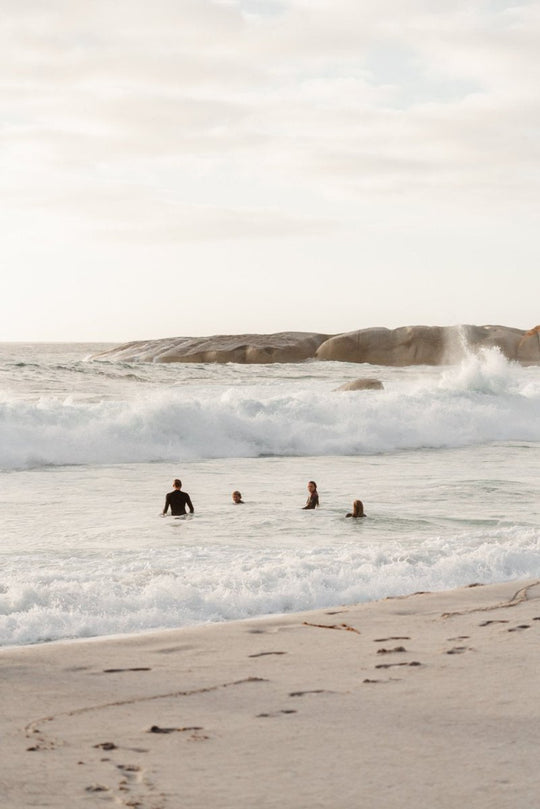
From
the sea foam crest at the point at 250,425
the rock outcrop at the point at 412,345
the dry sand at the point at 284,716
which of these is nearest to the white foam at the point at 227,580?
the dry sand at the point at 284,716

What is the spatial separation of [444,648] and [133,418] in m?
18.1

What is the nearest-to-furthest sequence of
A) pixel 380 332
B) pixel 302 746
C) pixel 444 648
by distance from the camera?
pixel 302 746 → pixel 444 648 → pixel 380 332

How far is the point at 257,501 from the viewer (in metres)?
14.6

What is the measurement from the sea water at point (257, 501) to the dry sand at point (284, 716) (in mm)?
1239

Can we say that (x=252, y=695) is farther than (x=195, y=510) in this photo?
No

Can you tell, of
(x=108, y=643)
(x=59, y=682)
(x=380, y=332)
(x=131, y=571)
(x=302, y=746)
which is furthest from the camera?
(x=380, y=332)

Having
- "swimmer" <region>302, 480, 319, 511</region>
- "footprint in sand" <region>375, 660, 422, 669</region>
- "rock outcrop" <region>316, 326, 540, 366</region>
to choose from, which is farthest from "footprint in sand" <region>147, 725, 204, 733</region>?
"rock outcrop" <region>316, 326, 540, 366</region>

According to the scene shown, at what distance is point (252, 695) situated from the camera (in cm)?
502

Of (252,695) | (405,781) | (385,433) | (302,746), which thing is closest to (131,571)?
(252,695)

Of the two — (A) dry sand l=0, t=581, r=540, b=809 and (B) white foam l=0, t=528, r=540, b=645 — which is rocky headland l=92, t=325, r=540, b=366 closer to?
(B) white foam l=0, t=528, r=540, b=645

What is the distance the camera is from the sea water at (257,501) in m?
7.98

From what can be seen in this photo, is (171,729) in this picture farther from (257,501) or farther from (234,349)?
(234,349)

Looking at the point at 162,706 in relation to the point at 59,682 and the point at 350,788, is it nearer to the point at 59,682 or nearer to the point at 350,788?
the point at 59,682

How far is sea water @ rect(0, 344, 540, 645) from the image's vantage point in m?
7.98
